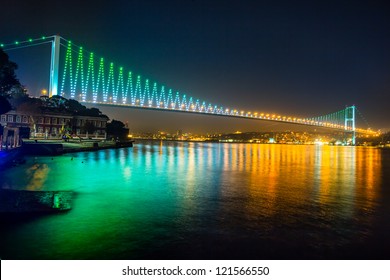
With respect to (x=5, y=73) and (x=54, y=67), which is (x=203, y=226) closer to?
(x=5, y=73)

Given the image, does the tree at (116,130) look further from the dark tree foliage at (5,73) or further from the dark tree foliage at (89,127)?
the dark tree foliage at (5,73)

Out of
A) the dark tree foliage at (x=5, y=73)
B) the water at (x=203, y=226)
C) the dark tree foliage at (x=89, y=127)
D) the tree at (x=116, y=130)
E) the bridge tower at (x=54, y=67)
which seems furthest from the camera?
the tree at (x=116, y=130)

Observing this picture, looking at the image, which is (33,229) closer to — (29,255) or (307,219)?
(29,255)

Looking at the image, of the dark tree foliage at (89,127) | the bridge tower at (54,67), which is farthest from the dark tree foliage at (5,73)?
the dark tree foliage at (89,127)

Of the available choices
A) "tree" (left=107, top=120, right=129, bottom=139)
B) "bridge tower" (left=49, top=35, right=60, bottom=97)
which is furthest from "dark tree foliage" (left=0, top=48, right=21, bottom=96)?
"tree" (left=107, top=120, right=129, bottom=139)

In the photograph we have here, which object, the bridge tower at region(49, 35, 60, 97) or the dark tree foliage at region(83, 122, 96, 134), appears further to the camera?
the dark tree foliage at region(83, 122, 96, 134)

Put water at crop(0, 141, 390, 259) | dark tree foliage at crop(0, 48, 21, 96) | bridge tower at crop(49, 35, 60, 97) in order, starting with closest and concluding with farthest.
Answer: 1. water at crop(0, 141, 390, 259)
2. dark tree foliage at crop(0, 48, 21, 96)
3. bridge tower at crop(49, 35, 60, 97)

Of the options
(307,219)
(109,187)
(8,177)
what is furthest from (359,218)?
(8,177)

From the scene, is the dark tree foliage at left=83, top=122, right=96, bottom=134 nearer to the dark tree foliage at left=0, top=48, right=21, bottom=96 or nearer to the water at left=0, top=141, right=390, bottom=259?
the dark tree foliage at left=0, top=48, right=21, bottom=96

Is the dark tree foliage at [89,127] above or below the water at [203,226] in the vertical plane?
above

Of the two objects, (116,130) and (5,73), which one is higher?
(5,73)

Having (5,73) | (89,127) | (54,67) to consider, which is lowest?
(89,127)

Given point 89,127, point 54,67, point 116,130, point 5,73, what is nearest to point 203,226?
point 5,73
